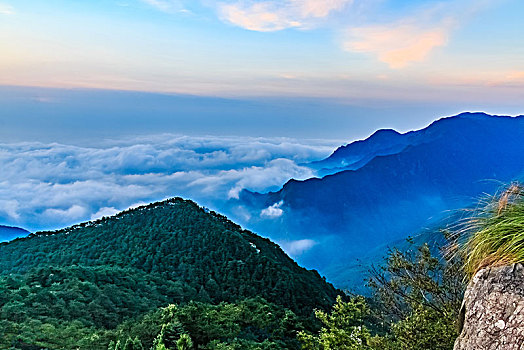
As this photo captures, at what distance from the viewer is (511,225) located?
471 cm

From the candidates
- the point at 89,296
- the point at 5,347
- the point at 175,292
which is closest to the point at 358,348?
the point at 5,347

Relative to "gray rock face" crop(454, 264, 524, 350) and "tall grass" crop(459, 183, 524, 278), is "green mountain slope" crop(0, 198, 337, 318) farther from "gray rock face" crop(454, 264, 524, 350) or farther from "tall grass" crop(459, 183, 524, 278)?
"gray rock face" crop(454, 264, 524, 350)

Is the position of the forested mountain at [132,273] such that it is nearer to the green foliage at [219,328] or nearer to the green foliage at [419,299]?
the green foliage at [219,328]

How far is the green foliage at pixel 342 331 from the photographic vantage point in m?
8.43

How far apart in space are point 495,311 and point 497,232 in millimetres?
900

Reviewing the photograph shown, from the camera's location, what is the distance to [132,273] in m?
20.9

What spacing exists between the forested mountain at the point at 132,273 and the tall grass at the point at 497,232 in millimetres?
10874

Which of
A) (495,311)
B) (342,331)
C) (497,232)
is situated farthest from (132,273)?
(495,311)

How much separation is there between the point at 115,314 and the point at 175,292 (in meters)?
4.50

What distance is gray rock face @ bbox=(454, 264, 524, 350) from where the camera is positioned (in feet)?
13.7

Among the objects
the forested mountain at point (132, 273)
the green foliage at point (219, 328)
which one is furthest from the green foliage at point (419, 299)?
the forested mountain at point (132, 273)

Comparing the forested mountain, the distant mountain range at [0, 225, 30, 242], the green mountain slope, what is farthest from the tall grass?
the distant mountain range at [0, 225, 30, 242]

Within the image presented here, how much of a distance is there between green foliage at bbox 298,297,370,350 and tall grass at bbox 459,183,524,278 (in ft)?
12.0

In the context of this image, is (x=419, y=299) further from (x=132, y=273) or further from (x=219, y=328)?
(x=132, y=273)
